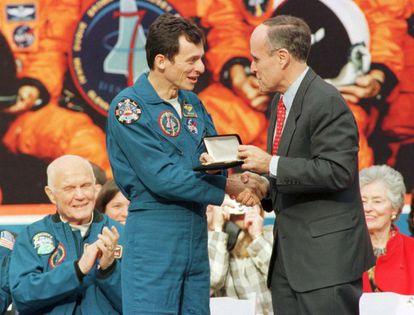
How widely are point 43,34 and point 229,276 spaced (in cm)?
200

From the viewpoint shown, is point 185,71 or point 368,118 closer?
point 185,71

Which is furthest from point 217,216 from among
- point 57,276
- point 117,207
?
point 57,276

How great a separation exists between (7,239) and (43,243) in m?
0.53

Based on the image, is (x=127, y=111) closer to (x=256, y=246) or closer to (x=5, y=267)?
(x=5, y=267)

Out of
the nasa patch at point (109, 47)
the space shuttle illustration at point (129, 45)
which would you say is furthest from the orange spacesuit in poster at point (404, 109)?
the space shuttle illustration at point (129, 45)

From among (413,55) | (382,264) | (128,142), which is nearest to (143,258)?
(128,142)

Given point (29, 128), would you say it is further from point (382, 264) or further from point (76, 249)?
point (382, 264)

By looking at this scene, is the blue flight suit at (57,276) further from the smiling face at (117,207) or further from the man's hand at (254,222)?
the man's hand at (254,222)

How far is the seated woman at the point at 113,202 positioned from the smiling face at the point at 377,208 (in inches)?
54.5

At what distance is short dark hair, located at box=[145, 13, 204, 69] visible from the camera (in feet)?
12.6

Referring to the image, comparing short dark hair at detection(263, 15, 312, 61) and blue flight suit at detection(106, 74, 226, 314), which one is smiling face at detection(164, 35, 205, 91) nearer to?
blue flight suit at detection(106, 74, 226, 314)

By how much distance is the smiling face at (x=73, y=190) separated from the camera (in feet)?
15.0

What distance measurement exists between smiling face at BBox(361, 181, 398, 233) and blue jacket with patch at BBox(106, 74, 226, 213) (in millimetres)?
1515

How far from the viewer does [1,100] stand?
20.3 ft
